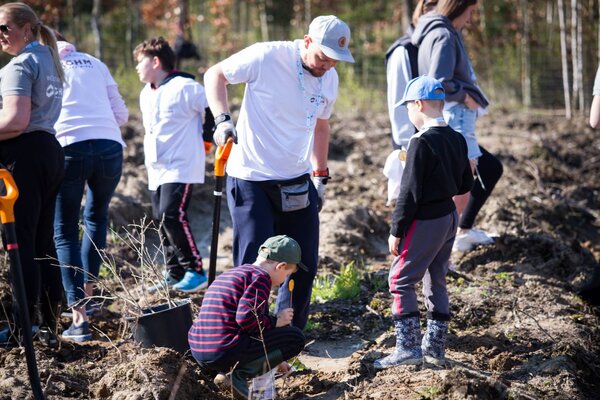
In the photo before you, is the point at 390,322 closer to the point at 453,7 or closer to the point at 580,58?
the point at 453,7

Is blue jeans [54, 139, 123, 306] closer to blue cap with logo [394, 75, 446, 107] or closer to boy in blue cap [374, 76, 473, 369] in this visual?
boy in blue cap [374, 76, 473, 369]

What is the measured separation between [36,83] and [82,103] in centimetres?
84

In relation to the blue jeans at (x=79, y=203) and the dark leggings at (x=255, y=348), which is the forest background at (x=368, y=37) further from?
the dark leggings at (x=255, y=348)

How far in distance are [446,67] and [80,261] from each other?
2.58 metres

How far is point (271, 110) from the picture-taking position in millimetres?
4414

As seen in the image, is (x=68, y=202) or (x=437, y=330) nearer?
(x=437, y=330)

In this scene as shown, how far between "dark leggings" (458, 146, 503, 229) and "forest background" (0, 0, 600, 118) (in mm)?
9245

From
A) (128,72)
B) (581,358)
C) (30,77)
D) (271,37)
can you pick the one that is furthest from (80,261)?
(271,37)

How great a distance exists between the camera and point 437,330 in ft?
14.6

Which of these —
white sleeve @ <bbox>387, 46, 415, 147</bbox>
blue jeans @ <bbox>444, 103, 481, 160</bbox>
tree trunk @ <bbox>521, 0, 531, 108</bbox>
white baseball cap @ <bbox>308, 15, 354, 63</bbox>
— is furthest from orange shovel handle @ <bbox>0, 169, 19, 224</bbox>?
tree trunk @ <bbox>521, 0, 531, 108</bbox>

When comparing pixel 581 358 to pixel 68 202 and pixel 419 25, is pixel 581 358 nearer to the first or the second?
pixel 419 25

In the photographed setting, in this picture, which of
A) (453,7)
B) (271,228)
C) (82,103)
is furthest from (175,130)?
(453,7)

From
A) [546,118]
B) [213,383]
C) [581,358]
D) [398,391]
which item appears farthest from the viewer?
[546,118]

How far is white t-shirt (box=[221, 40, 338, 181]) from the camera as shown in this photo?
14.3 feet
